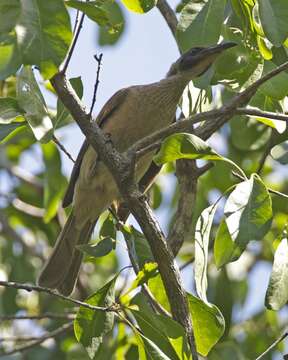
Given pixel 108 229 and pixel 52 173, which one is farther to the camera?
pixel 52 173

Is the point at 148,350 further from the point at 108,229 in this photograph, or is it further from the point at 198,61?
the point at 198,61

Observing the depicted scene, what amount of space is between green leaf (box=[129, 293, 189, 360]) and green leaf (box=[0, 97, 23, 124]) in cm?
88

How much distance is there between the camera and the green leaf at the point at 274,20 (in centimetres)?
298

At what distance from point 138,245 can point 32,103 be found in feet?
2.60

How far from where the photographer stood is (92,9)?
321 cm

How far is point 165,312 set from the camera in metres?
3.83

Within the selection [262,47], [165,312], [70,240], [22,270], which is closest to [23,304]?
[22,270]

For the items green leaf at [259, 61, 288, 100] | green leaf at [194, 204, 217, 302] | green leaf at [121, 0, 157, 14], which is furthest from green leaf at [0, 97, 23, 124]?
green leaf at [259, 61, 288, 100]

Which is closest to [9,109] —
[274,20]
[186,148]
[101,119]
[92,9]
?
[92,9]

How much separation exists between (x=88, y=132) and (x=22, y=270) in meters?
2.28

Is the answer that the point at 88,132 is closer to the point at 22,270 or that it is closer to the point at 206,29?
the point at 206,29

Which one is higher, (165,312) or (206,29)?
(206,29)

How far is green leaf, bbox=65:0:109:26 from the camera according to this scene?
3.17 m

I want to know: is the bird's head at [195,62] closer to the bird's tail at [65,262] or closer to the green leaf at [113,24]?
the green leaf at [113,24]
